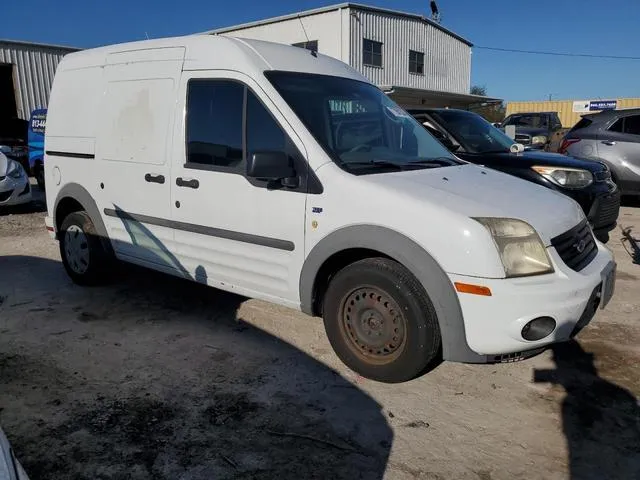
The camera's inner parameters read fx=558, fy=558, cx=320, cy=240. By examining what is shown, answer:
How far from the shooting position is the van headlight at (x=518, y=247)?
9.59ft

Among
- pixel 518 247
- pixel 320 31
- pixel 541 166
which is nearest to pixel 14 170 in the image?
pixel 541 166

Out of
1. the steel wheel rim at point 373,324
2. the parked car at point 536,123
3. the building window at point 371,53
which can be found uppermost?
the building window at point 371,53

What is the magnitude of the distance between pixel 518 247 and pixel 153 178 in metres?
2.70

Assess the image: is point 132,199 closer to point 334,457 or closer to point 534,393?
point 334,457

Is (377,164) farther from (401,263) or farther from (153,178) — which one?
(153,178)

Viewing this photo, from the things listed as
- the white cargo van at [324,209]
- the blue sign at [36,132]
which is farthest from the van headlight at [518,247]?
the blue sign at [36,132]

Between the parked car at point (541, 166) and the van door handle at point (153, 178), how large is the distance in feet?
11.2

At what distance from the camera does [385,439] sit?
2.84 m

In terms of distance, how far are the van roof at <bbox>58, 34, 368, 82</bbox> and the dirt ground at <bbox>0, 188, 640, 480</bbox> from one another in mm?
1947

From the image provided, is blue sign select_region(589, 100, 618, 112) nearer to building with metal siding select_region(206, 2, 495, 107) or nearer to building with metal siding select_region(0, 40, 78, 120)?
building with metal siding select_region(206, 2, 495, 107)

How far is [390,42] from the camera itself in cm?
2488

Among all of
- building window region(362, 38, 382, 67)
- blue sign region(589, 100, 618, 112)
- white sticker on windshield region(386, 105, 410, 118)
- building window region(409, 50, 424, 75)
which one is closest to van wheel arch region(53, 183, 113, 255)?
white sticker on windshield region(386, 105, 410, 118)

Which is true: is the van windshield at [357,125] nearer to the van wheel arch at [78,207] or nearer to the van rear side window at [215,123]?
the van rear side window at [215,123]

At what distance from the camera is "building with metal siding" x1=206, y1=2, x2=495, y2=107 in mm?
22547
